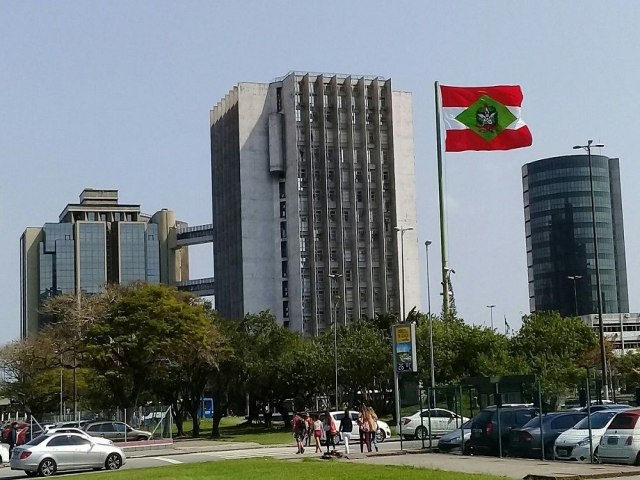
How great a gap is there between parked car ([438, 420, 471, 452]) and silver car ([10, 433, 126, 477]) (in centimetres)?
1240

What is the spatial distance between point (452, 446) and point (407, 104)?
4243 inches

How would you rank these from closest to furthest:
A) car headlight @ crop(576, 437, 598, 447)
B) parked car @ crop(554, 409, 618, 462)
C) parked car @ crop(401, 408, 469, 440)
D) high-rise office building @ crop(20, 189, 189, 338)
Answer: parked car @ crop(554, 409, 618, 462)
car headlight @ crop(576, 437, 598, 447)
parked car @ crop(401, 408, 469, 440)
high-rise office building @ crop(20, 189, 189, 338)

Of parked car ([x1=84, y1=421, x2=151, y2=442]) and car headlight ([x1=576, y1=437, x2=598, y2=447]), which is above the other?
car headlight ([x1=576, y1=437, x2=598, y2=447])

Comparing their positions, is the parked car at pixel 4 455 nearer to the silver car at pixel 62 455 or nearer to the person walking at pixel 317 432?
the silver car at pixel 62 455

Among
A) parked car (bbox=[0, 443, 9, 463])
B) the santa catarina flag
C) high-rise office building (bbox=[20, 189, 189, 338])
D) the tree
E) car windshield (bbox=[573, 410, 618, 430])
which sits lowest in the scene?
parked car (bbox=[0, 443, 9, 463])

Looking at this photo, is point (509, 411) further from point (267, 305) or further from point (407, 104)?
point (407, 104)

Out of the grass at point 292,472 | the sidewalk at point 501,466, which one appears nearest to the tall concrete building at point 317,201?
the sidewalk at point 501,466

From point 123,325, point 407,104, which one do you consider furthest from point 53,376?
point 407,104

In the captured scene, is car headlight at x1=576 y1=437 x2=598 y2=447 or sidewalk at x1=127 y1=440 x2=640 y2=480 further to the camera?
car headlight at x1=576 y1=437 x2=598 y2=447

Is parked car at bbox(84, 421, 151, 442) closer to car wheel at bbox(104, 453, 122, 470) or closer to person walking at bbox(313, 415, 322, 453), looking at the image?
car wheel at bbox(104, 453, 122, 470)

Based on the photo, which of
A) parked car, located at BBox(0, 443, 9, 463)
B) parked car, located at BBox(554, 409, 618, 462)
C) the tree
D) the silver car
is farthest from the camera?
the tree

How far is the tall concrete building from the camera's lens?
131250 millimetres

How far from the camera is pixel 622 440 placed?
28.2 metres

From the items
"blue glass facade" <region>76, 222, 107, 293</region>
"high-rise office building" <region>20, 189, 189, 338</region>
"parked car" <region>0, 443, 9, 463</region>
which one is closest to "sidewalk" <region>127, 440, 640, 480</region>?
"parked car" <region>0, 443, 9, 463</region>
